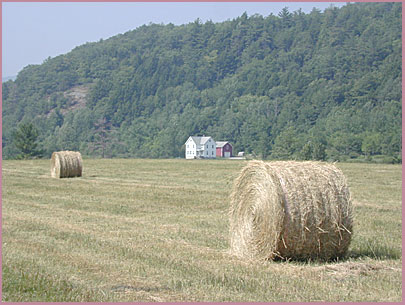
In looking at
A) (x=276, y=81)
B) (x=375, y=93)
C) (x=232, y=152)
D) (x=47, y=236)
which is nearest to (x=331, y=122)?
(x=375, y=93)

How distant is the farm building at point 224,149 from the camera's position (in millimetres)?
105806

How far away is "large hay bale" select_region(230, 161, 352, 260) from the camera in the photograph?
31.1 ft

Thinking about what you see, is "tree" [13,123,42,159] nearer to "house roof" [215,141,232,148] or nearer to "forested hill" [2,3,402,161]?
"forested hill" [2,3,402,161]

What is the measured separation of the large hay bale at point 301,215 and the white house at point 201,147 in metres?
93.5

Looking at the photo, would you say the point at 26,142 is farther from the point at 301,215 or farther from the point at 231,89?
the point at 231,89

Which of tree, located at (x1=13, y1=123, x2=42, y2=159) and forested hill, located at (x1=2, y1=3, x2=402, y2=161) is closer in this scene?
tree, located at (x1=13, y1=123, x2=42, y2=159)

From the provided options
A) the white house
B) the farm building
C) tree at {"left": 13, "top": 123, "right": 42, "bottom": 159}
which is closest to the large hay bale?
tree at {"left": 13, "top": 123, "right": 42, "bottom": 159}

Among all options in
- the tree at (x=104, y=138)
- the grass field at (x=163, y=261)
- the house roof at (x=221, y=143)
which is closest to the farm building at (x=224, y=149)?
the house roof at (x=221, y=143)

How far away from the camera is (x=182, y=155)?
10994cm

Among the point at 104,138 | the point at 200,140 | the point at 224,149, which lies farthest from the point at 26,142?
the point at 104,138

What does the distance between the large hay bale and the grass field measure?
29 centimetres

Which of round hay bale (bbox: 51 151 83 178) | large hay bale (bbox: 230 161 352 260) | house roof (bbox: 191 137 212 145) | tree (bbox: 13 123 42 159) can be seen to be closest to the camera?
large hay bale (bbox: 230 161 352 260)

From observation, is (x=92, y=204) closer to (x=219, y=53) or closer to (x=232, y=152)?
(x=232, y=152)

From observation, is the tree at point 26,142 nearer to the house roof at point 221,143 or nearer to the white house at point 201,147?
the white house at point 201,147
